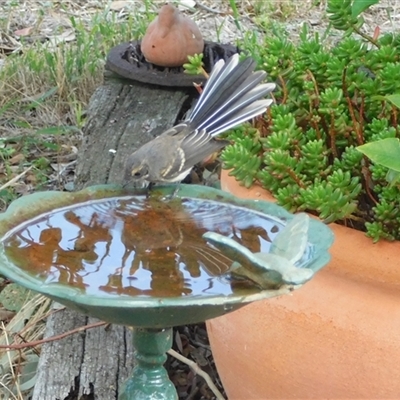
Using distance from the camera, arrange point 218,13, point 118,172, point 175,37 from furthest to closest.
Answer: point 218,13
point 175,37
point 118,172

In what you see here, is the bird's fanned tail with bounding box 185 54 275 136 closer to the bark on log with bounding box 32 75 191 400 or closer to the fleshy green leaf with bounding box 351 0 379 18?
the fleshy green leaf with bounding box 351 0 379 18

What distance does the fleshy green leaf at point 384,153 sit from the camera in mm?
1602

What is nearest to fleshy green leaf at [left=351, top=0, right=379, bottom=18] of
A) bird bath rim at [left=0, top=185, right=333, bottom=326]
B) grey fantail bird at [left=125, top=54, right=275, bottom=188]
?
grey fantail bird at [left=125, top=54, right=275, bottom=188]

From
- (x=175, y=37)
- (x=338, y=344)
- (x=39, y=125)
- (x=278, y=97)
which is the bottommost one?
(x=39, y=125)

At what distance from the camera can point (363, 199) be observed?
198 centimetres

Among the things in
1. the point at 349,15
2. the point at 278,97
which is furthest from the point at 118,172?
the point at 349,15

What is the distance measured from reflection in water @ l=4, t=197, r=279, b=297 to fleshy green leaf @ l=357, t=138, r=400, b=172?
0.27 metres

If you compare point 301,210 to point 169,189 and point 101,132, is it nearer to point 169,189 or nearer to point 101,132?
point 169,189

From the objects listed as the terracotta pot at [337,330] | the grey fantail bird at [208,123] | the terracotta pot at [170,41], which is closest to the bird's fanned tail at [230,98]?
the grey fantail bird at [208,123]

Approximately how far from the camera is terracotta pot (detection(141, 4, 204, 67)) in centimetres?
392

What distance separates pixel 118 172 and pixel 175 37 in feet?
3.06

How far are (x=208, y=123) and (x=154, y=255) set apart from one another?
726 millimetres

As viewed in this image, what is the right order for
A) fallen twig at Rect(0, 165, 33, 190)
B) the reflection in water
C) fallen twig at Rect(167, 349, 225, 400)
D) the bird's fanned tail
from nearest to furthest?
the reflection in water < the bird's fanned tail < fallen twig at Rect(167, 349, 225, 400) < fallen twig at Rect(0, 165, 33, 190)

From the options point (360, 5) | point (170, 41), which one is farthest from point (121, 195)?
point (170, 41)
